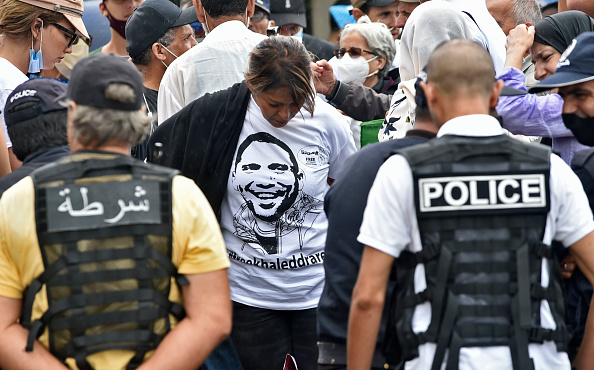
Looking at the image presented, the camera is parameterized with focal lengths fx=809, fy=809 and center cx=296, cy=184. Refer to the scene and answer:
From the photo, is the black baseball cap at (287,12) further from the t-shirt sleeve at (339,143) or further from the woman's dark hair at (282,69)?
the woman's dark hair at (282,69)

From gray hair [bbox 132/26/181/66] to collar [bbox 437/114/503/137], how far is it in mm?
3330

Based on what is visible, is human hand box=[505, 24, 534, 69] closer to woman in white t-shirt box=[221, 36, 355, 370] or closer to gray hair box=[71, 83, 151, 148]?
woman in white t-shirt box=[221, 36, 355, 370]

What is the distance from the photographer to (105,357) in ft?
8.77

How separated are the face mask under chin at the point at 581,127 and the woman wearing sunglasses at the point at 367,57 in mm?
3095

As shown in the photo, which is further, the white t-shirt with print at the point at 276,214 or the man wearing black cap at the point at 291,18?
the man wearing black cap at the point at 291,18

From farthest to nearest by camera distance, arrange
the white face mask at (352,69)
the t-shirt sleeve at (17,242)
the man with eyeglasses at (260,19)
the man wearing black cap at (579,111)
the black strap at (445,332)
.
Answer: the man with eyeglasses at (260,19), the white face mask at (352,69), the man wearing black cap at (579,111), the black strap at (445,332), the t-shirt sleeve at (17,242)

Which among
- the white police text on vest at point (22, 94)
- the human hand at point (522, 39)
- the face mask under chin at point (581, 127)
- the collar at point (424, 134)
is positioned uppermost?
the white police text on vest at point (22, 94)

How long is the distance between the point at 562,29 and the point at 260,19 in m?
3.82

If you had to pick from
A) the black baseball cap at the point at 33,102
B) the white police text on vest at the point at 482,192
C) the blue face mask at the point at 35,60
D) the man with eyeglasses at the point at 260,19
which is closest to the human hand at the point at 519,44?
the white police text on vest at the point at 482,192

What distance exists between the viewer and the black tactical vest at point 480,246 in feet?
9.11

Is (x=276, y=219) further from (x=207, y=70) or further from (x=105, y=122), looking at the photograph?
(x=105, y=122)

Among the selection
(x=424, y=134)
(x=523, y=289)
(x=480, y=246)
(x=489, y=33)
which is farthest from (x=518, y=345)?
Answer: (x=489, y=33)

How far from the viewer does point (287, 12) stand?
8.52 m

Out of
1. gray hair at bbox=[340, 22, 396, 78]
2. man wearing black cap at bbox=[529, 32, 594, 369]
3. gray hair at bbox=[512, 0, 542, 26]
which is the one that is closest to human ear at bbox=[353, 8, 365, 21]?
gray hair at bbox=[340, 22, 396, 78]
